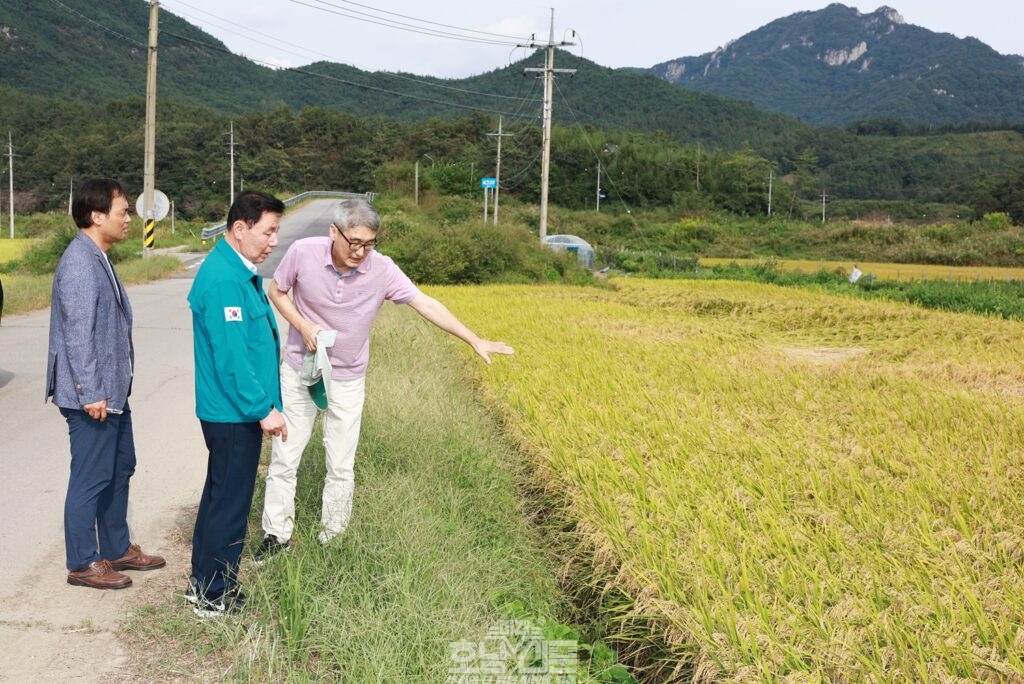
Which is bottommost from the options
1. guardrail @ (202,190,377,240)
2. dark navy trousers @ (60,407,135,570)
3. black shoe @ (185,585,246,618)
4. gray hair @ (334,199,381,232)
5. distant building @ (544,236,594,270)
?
black shoe @ (185,585,246,618)

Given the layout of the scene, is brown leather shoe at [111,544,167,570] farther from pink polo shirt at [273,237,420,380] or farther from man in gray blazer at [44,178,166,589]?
pink polo shirt at [273,237,420,380]

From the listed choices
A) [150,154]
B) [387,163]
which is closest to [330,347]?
[150,154]

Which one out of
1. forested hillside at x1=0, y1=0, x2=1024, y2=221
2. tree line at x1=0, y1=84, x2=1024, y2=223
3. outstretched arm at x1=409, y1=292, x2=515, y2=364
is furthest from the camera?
forested hillside at x1=0, y1=0, x2=1024, y2=221

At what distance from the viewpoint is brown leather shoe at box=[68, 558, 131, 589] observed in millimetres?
4199

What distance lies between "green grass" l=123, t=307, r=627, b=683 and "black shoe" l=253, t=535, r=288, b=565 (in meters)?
0.07

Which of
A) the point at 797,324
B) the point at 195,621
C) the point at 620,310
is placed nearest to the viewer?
the point at 195,621

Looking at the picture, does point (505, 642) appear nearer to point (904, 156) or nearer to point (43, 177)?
point (43, 177)

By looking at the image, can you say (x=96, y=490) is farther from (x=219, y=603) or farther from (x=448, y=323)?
→ (x=448, y=323)

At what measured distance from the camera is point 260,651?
3414mm

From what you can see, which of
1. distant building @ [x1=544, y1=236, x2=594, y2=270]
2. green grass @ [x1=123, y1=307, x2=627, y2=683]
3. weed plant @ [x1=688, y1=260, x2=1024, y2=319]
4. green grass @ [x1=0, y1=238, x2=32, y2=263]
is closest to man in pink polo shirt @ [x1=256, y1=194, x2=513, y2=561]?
green grass @ [x1=123, y1=307, x2=627, y2=683]

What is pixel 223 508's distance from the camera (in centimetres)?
395

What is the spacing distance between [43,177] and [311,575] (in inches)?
3415

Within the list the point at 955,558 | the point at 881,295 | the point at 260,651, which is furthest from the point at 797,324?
the point at 260,651

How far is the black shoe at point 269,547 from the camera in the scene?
4.32 m
